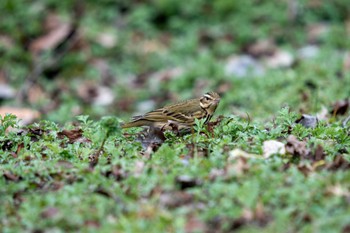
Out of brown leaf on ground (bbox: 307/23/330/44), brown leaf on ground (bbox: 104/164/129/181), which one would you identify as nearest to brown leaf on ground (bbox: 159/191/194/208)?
brown leaf on ground (bbox: 104/164/129/181)

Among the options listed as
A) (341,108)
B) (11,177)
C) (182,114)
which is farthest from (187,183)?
(341,108)

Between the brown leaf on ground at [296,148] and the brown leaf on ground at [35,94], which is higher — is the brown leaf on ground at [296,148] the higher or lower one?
the lower one

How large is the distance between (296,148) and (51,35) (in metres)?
8.81

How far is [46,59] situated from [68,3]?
6.21 feet

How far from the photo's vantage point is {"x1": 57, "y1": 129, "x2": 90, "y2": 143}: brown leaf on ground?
709cm

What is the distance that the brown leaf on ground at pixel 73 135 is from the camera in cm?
709

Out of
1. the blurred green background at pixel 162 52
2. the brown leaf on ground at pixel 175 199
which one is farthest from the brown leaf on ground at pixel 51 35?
the brown leaf on ground at pixel 175 199

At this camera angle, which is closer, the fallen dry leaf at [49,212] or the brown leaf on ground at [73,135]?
the fallen dry leaf at [49,212]

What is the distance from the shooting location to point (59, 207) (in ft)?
16.8

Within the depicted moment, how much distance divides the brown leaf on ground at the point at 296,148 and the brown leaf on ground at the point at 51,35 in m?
8.38

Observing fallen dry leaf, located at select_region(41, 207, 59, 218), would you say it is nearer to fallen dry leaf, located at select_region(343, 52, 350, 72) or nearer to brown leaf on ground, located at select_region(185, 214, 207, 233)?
brown leaf on ground, located at select_region(185, 214, 207, 233)

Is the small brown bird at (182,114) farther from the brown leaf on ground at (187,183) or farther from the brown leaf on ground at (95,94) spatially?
the brown leaf on ground at (95,94)

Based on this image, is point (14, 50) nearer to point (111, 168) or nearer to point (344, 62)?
point (344, 62)

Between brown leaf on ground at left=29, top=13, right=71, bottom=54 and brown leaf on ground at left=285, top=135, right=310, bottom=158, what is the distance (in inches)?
330
